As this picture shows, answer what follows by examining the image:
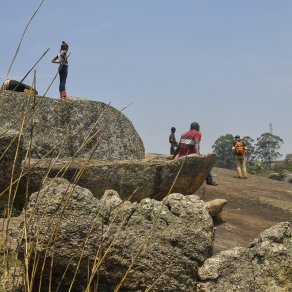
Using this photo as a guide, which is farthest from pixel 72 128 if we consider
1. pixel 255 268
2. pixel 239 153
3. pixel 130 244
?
pixel 239 153

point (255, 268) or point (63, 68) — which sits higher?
point (63, 68)

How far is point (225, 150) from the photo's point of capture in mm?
96812

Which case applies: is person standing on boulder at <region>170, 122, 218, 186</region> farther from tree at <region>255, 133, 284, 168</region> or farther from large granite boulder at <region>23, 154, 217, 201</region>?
tree at <region>255, 133, 284, 168</region>

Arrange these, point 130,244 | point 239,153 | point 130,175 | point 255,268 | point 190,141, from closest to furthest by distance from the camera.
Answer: point 130,244
point 255,268
point 130,175
point 190,141
point 239,153

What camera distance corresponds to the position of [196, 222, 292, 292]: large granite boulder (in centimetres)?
753

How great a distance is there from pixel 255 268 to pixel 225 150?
295ft

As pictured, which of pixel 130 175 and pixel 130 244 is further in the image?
pixel 130 175

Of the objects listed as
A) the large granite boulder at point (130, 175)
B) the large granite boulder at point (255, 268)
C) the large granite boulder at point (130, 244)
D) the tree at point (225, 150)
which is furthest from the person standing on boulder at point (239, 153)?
the tree at point (225, 150)

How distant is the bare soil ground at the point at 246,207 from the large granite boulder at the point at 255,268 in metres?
2.68

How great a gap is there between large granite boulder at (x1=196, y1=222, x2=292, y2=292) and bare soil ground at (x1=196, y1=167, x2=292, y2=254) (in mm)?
2678

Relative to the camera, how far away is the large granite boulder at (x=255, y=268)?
7531 mm

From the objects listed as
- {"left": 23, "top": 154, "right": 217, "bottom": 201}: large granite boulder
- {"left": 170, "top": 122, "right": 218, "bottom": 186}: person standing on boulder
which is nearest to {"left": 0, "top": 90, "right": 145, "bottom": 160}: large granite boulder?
{"left": 23, "top": 154, "right": 217, "bottom": 201}: large granite boulder

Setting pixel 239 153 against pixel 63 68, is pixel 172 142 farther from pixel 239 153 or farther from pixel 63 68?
pixel 63 68

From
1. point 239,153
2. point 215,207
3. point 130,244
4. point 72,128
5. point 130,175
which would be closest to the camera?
point 130,244
